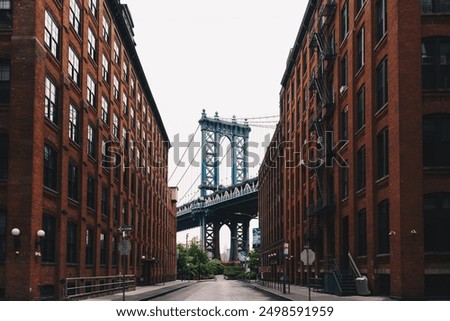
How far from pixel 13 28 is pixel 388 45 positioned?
740 inches

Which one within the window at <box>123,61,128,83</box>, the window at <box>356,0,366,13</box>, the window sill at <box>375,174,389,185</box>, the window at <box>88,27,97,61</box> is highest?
the window at <box>123,61,128,83</box>

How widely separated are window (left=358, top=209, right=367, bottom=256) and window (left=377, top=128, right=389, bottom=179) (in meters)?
4.72

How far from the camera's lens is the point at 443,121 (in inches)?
1267

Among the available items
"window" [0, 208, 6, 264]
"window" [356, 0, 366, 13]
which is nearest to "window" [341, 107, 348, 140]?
"window" [356, 0, 366, 13]

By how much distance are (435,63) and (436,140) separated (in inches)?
148

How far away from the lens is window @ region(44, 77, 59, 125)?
116 feet

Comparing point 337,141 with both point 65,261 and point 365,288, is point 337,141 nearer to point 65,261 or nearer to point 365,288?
point 365,288

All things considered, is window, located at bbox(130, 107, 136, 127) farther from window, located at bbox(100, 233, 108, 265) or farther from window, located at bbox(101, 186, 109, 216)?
window, located at bbox(100, 233, 108, 265)

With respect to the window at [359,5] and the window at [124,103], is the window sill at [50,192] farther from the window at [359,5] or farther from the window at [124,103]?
the window at [124,103]

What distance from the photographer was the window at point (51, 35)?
35.4 m

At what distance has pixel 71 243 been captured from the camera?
42094 millimetres

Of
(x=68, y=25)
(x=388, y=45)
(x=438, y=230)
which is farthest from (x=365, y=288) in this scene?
(x=68, y=25)

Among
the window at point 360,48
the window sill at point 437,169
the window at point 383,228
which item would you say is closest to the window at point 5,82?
the window at point 383,228

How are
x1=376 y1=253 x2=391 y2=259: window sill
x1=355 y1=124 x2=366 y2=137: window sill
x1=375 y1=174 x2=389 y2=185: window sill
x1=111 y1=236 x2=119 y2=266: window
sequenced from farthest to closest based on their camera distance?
x1=111 y1=236 x2=119 y2=266: window → x1=355 y1=124 x2=366 y2=137: window sill → x1=375 y1=174 x2=389 y2=185: window sill → x1=376 y1=253 x2=391 y2=259: window sill
